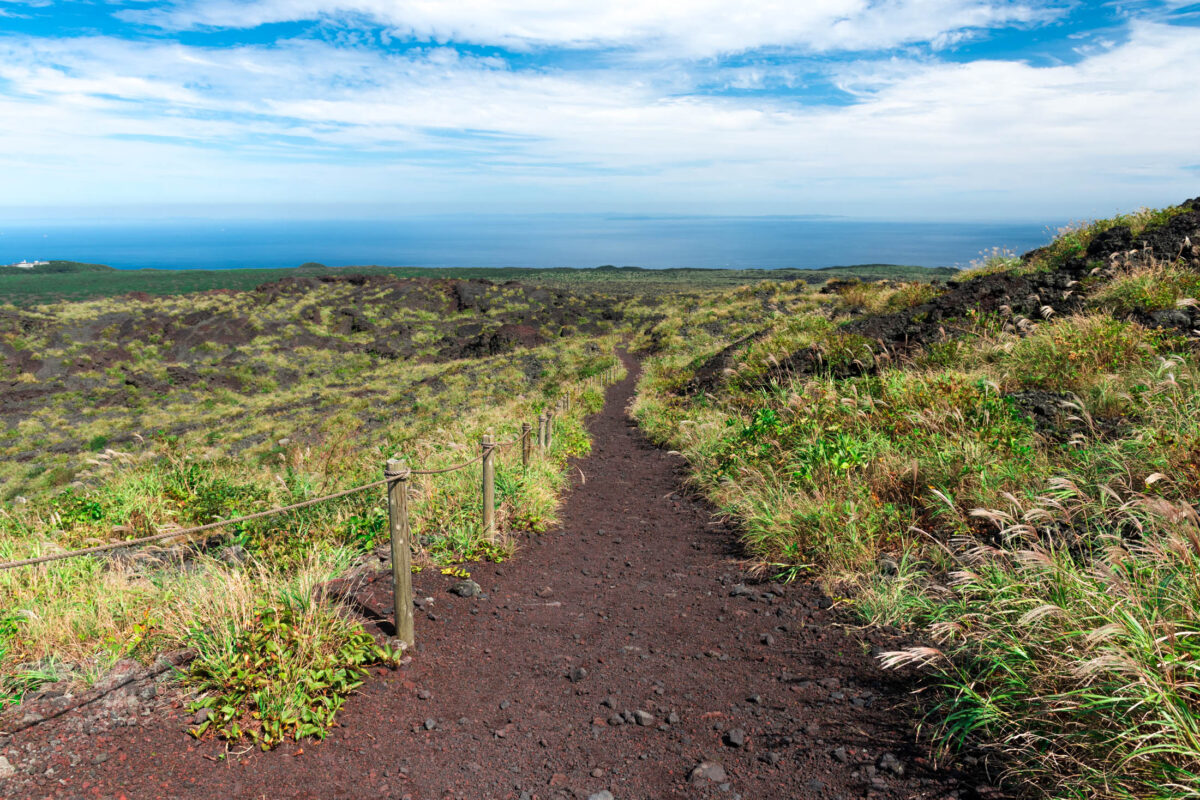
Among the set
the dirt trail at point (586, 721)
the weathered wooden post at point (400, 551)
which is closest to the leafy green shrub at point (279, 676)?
the dirt trail at point (586, 721)

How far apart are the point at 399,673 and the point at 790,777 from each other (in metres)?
2.59

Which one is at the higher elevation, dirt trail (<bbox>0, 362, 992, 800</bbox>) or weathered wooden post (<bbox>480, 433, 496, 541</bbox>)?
weathered wooden post (<bbox>480, 433, 496, 541</bbox>)

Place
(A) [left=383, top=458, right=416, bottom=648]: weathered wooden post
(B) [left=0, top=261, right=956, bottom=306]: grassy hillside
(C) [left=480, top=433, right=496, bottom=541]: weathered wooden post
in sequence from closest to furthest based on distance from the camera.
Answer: (A) [left=383, top=458, right=416, bottom=648]: weathered wooden post, (C) [left=480, top=433, right=496, bottom=541]: weathered wooden post, (B) [left=0, top=261, right=956, bottom=306]: grassy hillside

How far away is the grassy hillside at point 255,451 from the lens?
4.01m

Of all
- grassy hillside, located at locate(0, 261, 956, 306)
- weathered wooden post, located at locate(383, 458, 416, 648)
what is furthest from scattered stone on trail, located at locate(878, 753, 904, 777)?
grassy hillside, located at locate(0, 261, 956, 306)

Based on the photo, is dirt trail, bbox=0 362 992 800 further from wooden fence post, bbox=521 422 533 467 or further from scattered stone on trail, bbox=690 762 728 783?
wooden fence post, bbox=521 422 533 467

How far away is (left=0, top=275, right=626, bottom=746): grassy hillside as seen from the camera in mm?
4012

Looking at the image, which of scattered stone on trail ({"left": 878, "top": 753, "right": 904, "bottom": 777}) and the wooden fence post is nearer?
scattered stone on trail ({"left": 878, "top": 753, "right": 904, "bottom": 777})

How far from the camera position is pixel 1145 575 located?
3.58m

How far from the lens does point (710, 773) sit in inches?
125

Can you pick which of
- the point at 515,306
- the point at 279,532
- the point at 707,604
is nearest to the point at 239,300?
the point at 515,306

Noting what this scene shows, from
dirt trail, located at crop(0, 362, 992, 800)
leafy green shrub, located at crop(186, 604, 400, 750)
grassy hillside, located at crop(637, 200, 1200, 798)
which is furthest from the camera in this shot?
leafy green shrub, located at crop(186, 604, 400, 750)

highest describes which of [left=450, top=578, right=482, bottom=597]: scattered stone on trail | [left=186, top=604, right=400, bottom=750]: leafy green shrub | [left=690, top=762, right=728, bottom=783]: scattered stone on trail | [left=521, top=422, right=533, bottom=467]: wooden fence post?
[left=521, top=422, right=533, bottom=467]: wooden fence post

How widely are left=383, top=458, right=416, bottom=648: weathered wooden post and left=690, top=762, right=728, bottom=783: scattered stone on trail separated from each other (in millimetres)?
2285
